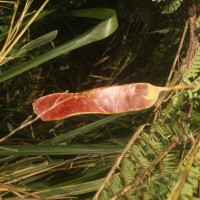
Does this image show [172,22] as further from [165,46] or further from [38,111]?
[38,111]

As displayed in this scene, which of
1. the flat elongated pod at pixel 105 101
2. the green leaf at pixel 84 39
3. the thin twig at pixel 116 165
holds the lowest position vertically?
the thin twig at pixel 116 165

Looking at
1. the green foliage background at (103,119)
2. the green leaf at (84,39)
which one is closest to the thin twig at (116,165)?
the green foliage background at (103,119)

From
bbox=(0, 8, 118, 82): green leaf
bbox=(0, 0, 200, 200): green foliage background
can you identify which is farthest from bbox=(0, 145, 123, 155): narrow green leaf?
bbox=(0, 8, 118, 82): green leaf

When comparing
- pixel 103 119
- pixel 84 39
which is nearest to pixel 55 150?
pixel 103 119

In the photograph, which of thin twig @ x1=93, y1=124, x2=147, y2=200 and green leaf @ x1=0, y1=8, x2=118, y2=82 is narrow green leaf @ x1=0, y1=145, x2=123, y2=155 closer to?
thin twig @ x1=93, y1=124, x2=147, y2=200

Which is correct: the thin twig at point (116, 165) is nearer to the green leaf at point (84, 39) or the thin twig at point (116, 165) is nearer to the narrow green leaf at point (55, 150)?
the narrow green leaf at point (55, 150)
